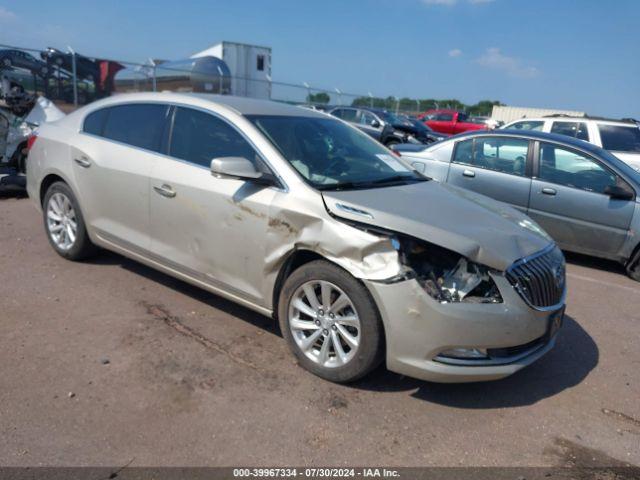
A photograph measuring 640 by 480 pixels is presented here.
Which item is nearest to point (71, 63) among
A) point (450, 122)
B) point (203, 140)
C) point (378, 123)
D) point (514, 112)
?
point (378, 123)

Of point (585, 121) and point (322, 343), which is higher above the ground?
point (585, 121)

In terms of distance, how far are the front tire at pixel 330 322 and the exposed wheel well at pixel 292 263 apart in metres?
0.08

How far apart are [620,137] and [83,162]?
907 cm

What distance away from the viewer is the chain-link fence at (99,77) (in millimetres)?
12961

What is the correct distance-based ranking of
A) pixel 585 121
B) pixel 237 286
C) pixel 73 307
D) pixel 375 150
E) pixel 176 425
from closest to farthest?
pixel 176 425 → pixel 237 286 → pixel 73 307 → pixel 375 150 → pixel 585 121

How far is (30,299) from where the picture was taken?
4.20 meters

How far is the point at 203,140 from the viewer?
155 inches

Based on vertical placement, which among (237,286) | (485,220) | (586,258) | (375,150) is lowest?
(586,258)

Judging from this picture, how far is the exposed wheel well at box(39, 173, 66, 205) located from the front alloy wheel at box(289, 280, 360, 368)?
3.08 meters

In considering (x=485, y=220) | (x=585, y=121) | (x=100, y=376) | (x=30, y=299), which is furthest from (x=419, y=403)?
(x=585, y=121)

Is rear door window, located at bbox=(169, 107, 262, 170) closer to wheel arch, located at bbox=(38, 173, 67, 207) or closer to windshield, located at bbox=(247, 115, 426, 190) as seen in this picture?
windshield, located at bbox=(247, 115, 426, 190)

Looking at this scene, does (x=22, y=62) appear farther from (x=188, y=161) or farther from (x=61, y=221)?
(x=188, y=161)

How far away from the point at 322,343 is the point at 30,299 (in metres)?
2.56

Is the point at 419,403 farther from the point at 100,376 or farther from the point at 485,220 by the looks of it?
the point at 100,376
